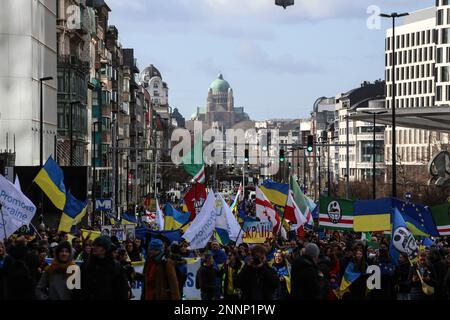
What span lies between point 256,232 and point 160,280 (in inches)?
610

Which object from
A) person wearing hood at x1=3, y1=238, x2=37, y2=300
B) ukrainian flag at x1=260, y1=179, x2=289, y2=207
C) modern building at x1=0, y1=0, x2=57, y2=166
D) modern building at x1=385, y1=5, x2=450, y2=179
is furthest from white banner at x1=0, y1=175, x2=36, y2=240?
modern building at x1=385, y1=5, x2=450, y2=179

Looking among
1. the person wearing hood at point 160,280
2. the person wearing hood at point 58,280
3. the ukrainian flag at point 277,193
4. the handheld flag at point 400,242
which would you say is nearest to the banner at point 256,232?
the ukrainian flag at point 277,193

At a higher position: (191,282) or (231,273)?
(231,273)

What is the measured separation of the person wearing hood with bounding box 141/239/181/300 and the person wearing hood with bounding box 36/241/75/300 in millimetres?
1064

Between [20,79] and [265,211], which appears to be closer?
[265,211]

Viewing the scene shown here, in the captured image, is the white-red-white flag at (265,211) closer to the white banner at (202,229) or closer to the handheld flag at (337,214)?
the handheld flag at (337,214)

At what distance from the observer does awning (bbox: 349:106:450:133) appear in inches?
2758

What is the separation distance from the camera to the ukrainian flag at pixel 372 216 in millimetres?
27422

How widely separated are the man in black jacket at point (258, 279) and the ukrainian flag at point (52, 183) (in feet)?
47.7

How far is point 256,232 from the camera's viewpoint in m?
32.4

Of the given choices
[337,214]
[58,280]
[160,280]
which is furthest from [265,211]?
[58,280]

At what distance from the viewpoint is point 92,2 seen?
390ft

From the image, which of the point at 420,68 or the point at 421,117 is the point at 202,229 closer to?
the point at 421,117

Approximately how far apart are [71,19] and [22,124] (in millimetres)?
20192
